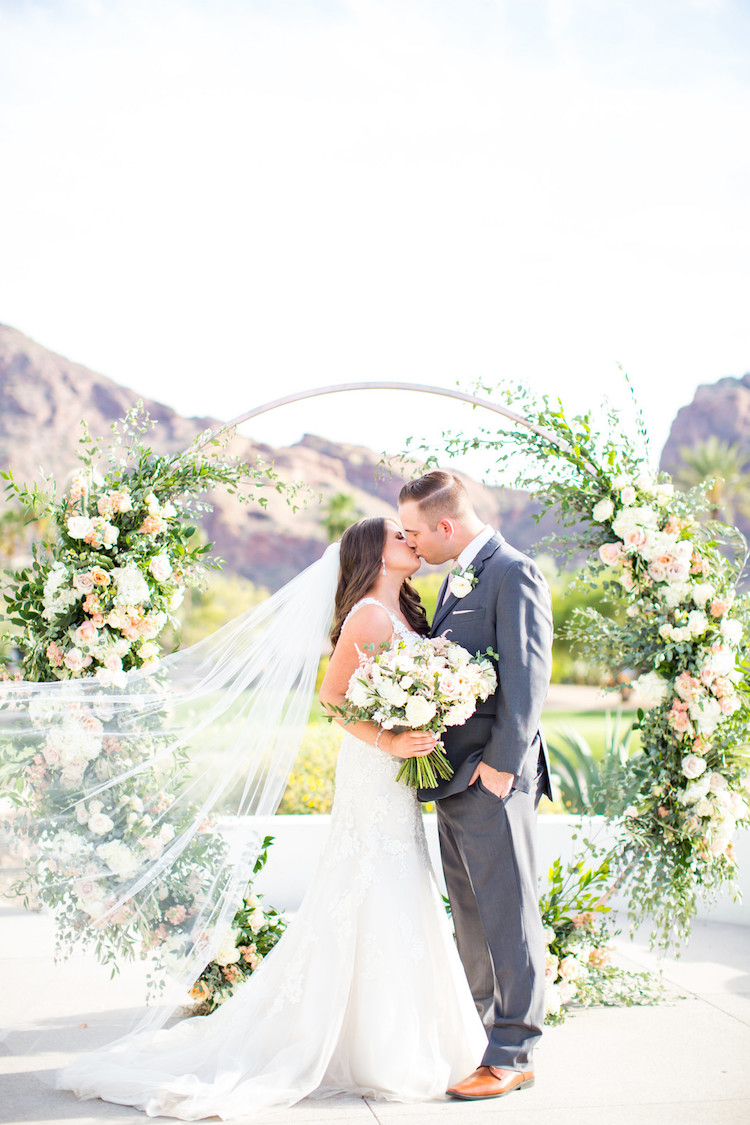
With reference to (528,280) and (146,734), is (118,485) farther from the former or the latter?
(528,280)

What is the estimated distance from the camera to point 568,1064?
12.4 ft

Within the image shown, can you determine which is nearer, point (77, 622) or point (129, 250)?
point (77, 622)

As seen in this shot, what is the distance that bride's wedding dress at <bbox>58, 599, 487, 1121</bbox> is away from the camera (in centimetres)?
329

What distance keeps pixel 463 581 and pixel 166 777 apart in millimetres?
1455

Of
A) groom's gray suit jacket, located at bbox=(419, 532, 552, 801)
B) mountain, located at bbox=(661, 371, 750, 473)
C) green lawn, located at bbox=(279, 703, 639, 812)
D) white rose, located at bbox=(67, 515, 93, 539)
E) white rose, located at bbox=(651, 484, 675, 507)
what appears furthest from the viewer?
mountain, located at bbox=(661, 371, 750, 473)

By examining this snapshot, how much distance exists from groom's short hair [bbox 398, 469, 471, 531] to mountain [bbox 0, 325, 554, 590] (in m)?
38.5

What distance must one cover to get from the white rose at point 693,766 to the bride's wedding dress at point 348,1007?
1.43 metres

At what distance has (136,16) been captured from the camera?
906 inches

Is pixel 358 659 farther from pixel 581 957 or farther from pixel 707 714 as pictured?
pixel 581 957

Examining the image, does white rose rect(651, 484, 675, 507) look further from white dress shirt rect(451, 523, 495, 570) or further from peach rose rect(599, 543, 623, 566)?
white dress shirt rect(451, 523, 495, 570)

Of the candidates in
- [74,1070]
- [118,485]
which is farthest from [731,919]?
[118,485]

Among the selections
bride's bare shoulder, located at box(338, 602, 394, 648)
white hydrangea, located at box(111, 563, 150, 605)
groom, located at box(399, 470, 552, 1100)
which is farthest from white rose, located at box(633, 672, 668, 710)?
white hydrangea, located at box(111, 563, 150, 605)

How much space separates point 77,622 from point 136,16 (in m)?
23.9

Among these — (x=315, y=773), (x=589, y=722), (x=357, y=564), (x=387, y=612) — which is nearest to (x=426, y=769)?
(x=387, y=612)
